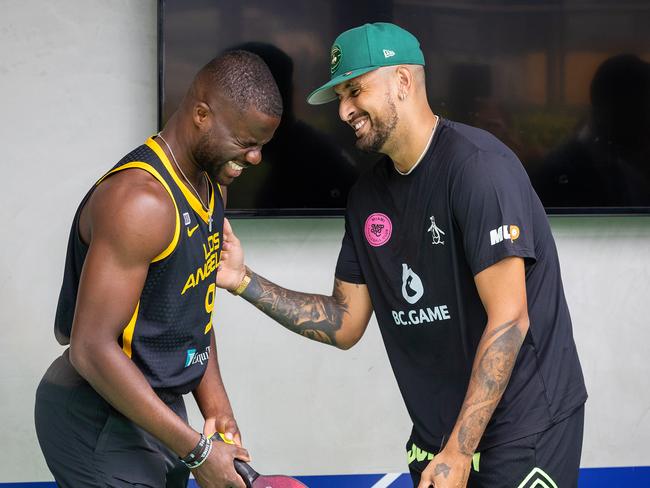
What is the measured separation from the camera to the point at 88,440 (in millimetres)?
2221

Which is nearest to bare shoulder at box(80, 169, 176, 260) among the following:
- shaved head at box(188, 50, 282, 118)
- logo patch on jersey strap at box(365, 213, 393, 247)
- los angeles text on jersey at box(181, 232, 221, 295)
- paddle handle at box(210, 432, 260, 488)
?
los angeles text on jersey at box(181, 232, 221, 295)

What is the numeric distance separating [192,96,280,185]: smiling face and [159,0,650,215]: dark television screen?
3.54 ft

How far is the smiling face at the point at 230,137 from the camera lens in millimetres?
2195

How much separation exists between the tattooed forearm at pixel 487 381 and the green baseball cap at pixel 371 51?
2.38ft

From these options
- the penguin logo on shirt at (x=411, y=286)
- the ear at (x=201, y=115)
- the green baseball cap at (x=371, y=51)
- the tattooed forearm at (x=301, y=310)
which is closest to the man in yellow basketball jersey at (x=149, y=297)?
the ear at (x=201, y=115)

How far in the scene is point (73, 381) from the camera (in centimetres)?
226

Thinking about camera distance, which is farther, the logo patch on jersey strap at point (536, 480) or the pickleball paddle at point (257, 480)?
the logo patch on jersey strap at point (536, 480)

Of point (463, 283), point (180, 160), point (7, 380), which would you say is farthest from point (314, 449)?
point (180, 160)

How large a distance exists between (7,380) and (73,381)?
52.0 inches

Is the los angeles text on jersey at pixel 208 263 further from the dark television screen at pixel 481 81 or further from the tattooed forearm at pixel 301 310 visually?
the dark television screen at pixel 481 81

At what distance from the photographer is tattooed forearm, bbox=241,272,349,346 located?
275 centimetres

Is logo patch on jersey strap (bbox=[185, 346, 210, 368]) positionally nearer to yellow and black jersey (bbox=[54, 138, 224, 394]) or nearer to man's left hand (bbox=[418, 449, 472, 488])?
yellow and black jersey (bbox=[54, 138, 224, 394])

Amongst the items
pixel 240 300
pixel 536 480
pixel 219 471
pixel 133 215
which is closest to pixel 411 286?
pixel 536 480

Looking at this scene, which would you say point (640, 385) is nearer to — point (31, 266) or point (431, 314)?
point (431, 314)
